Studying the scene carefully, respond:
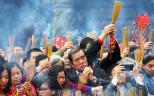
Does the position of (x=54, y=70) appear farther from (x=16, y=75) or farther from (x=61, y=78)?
(x=16, y=75)

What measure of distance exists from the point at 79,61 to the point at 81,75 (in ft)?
0.75

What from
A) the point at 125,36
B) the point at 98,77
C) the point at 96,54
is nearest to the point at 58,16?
the point at 125,36

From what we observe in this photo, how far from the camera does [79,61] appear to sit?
598 centimetres

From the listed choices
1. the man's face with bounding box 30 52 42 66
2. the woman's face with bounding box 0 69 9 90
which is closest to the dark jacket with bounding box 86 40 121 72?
the man's face with bounding box 30 52 42 66

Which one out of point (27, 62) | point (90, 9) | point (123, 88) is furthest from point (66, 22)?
point (123, 88)

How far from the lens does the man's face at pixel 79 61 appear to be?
5949 mm

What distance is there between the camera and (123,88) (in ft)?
19.4

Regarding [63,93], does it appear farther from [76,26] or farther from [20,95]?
[76,26]

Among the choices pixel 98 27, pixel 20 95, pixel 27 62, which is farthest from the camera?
pixel 98 27

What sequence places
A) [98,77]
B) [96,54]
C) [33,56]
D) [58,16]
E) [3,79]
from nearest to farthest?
[3,79], [98,77], [96,54], [33,56], [58,16]

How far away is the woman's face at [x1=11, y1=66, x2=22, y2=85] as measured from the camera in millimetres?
5575

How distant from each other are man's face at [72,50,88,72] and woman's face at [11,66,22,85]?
1.96 ft

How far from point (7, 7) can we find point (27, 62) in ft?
24.4

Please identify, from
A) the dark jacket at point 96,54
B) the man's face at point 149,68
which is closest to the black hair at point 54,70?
the dark jacket at point 96,54
